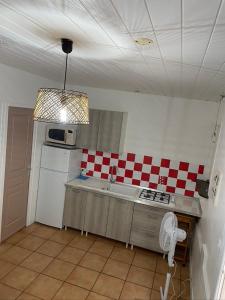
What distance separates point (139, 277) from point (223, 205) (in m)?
1.73

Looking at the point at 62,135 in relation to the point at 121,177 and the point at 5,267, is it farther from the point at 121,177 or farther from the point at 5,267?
the point at 5,267

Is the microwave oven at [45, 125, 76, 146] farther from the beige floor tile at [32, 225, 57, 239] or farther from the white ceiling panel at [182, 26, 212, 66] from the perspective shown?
the white ceiling panel at [182, 26, 212, 66]

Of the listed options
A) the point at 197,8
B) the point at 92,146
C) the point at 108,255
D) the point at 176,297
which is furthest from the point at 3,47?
the point at 176,297

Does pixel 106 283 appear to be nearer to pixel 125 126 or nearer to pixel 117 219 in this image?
pixel 117 219

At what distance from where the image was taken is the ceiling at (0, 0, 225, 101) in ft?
3.49

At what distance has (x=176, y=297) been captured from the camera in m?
2.81

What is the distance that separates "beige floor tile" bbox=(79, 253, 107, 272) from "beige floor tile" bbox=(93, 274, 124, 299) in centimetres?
18

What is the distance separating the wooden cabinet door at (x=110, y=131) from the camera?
151 inches

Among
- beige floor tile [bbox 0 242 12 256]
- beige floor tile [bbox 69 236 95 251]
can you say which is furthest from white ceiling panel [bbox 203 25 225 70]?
beige floor tile [bbox 0 242 12 256]

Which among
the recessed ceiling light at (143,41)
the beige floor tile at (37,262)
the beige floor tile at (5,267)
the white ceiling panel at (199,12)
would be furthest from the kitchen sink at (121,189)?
the white ceiling panel at (199,12)

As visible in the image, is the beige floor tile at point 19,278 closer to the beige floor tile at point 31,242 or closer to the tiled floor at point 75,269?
the tiled floor at point 75,269

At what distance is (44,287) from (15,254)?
0.77 m

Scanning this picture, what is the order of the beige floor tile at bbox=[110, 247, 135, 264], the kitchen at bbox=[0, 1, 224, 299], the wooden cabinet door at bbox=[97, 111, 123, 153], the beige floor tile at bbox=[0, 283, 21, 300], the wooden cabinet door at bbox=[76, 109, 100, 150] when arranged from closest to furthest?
the beige floor tile at bbox=[0, 283, 21, 300] → the kitchen at bbox=[0, 1, 224, 299] → the beige floor tile at bbox=[110, 247, 135, 264] → the wooden cabinet door at bbox=[97, 111, 123, 153] → the wooden cabinet door at bbox=[76, 109, 100, 150]

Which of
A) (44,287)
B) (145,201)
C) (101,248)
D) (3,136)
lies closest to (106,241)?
(101,248)
